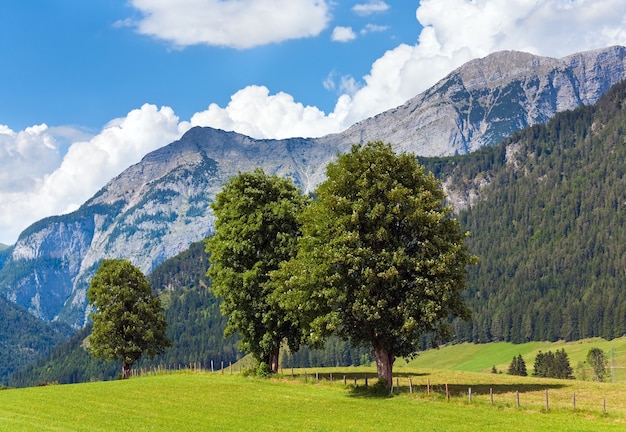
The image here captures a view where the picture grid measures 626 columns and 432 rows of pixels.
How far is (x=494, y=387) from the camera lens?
7638 cm

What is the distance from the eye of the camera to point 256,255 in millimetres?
86250

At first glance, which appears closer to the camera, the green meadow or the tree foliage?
the green meadow

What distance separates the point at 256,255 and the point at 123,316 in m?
33.6

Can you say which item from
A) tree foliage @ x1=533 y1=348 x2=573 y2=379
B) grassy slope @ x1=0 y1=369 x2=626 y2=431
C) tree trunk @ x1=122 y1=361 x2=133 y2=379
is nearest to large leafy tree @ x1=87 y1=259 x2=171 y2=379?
tree trunk @ x1=122 y1=361 x2=133 y2=379

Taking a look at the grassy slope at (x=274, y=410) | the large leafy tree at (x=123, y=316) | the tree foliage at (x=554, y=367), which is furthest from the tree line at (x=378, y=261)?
the tree foliage at (x=554, y=367)

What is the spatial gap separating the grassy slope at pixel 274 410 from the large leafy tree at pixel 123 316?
101 feet

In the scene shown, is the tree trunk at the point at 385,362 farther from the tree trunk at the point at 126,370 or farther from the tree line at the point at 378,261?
the tree trunk at the point at 126,370

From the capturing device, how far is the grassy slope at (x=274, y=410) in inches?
1944

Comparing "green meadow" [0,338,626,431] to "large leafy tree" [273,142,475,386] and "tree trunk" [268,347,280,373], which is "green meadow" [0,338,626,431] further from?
"tree trunk" [268,347,280,373]

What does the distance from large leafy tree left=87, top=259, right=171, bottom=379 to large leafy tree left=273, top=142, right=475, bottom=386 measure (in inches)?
1857

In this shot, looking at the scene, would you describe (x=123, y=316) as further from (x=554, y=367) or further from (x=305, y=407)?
(x=554, y=367)

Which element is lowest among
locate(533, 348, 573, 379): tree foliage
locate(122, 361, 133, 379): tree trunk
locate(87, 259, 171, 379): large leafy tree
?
locate(533, 348, 573, 379): tree foliage

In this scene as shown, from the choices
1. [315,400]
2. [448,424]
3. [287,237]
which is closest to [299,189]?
[287,237]

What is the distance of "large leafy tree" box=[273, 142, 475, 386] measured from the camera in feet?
213
